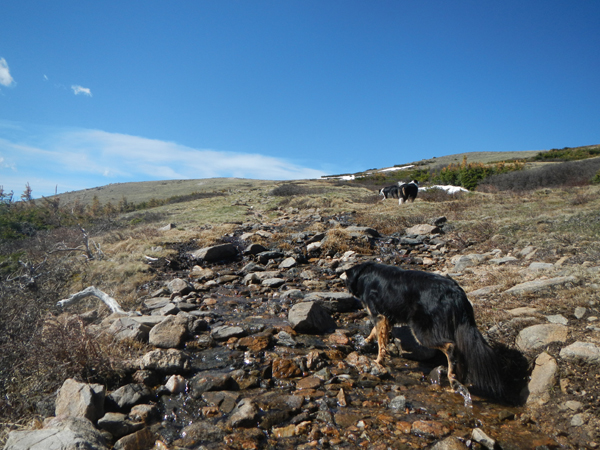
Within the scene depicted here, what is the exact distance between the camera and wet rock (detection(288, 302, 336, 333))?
5.11 metres

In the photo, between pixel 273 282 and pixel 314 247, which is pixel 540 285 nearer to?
pixel 273 282

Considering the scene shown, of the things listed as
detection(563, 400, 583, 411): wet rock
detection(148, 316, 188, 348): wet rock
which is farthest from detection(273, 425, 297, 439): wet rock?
detection(563, 400, 583, 411): wet rock

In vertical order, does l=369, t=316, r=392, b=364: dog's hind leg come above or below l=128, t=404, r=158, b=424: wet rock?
above

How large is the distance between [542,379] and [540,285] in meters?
2.09

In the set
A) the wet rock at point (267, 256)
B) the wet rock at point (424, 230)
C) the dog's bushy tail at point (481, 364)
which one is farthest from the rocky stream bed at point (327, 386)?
the wet rock at point (424, 230)

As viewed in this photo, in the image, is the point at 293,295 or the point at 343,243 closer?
the point at 293,295

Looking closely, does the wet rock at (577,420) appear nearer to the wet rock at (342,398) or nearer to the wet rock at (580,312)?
the wet rock at (580,312)

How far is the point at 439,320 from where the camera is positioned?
3604 mm

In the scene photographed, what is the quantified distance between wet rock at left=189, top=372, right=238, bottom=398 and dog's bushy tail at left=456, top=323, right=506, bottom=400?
2447mm

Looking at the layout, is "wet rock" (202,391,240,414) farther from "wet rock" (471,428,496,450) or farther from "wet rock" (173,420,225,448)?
"wet rock" (471,428,496,450)

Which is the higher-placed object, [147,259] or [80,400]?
[147,259]

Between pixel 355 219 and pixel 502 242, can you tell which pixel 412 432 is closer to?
pixel 502 242

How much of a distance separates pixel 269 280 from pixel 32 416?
17.0 feet

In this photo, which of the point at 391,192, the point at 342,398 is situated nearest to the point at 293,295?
the point at 342,398
